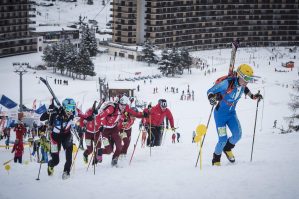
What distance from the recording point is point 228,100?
13953mm

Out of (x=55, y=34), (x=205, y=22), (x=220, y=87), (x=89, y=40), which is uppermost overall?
(x=205, y=22)

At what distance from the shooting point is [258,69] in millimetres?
78312

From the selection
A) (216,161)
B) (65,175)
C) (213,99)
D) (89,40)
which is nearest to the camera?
(65,175)

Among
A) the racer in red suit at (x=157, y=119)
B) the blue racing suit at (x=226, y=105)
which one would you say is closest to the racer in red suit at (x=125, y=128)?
the racer in red suit at (x=157, y=119)

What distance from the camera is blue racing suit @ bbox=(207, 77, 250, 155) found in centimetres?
1382

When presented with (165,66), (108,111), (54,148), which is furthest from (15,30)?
(54,148)

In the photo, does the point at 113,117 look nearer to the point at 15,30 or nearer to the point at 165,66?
the point at 165,66

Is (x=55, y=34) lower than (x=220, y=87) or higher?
Answer: higher

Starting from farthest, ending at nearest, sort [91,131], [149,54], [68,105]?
[149,54], [91,131], [68,105]

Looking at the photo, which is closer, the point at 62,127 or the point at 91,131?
the point at 62,127

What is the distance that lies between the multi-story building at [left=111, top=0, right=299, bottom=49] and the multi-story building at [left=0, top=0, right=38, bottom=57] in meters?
17.5

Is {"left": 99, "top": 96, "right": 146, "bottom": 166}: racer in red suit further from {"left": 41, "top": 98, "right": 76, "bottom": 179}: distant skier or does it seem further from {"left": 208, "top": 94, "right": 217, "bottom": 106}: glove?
{"left": 208, "top": 94, "right": 217, "bottom": 106}: glove

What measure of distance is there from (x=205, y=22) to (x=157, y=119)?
8517 centimetres

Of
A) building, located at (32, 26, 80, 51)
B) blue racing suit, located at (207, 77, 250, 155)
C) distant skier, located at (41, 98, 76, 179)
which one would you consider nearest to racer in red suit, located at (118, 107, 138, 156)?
distant skier, located at (41, 98, 76, 179)
